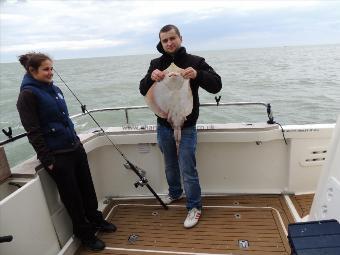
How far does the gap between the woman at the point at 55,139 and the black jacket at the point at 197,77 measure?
0.80 m

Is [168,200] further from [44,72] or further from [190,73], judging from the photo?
[44,72]

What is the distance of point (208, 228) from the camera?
299 cm

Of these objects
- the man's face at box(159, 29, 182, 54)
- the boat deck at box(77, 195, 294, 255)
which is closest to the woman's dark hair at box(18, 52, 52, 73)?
the man's face at box(159, 29, 182, 54)

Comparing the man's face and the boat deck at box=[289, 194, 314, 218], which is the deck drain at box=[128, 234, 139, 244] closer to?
the boat deck at box=[289, 194, 314, 218]

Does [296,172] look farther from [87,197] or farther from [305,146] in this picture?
[87,197]

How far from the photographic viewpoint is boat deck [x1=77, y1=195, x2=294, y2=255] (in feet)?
8.90

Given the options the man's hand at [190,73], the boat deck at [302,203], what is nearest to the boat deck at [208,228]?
the boat deck at [302,203]

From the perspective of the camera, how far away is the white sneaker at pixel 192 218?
3011 mm

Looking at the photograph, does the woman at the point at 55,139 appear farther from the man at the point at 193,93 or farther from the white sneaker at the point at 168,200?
the white sneaker at the point at 168,200

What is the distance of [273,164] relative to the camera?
3432 mm

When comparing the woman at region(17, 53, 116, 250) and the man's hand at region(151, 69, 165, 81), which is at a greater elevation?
the man's hand at region(151, 69, 165, 81)

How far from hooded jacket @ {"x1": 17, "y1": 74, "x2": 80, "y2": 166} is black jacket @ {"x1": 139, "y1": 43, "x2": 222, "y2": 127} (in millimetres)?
795

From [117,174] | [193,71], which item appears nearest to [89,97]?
[117,174]

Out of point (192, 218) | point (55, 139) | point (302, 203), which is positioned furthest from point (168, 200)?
point (55, 139)
